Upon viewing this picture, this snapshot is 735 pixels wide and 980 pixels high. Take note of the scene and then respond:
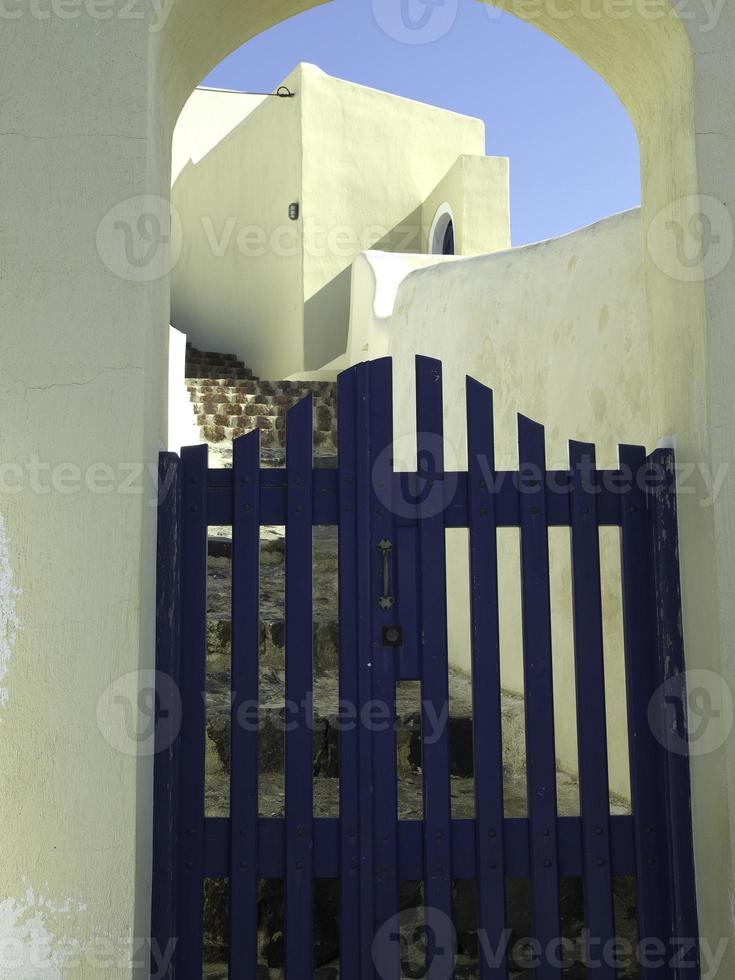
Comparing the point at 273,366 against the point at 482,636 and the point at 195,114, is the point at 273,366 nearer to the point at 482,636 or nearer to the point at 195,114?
the point at 195,114

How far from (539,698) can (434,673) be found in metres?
0.30

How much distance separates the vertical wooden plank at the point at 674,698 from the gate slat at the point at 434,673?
0.59m

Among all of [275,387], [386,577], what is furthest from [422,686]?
[275,387]

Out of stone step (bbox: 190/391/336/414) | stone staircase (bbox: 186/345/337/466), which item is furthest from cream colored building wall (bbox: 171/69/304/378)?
stone step (bbox: 190/391/336/414)

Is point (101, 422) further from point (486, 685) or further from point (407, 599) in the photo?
point (486, 685)

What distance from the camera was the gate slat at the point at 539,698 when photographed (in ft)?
8.48

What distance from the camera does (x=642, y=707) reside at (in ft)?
8.64

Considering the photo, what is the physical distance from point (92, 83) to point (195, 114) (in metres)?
11.1

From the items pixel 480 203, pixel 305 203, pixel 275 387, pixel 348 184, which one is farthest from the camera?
pixel 348 184

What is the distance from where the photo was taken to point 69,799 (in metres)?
2.26

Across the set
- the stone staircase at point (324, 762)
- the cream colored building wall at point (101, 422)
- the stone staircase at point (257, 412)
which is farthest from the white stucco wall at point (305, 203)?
the cream colored building wall at point (101, 422)

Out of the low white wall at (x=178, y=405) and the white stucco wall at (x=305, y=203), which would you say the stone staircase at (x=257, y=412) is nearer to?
the low white wall at (x=178, y=405)

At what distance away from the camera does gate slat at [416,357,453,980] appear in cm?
255

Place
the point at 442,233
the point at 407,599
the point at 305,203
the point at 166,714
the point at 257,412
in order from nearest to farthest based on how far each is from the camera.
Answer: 1. the point at 166,714
2. the point at 407,599
3. the point at 257,412
4. the point at 305,203
5. the point at 442,233
